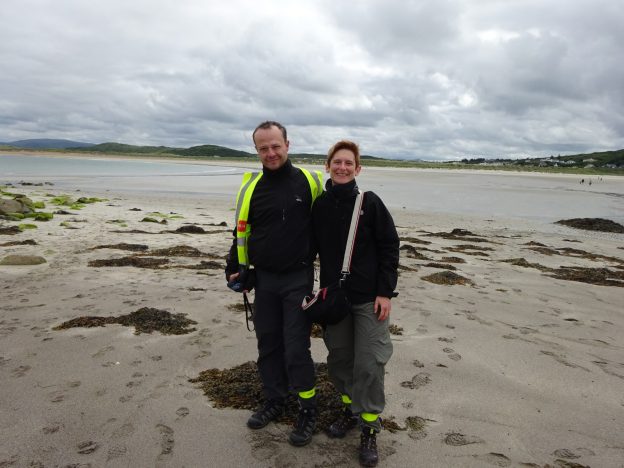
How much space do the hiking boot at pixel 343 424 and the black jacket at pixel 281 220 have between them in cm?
132

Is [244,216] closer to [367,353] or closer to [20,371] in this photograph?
[367,353]

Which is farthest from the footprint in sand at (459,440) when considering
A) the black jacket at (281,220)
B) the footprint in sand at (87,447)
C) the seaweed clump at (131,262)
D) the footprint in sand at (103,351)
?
the seaweed clump at (131,262)

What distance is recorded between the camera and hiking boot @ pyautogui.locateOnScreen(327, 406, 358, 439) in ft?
11.5

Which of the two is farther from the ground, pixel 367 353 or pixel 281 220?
pixel 281 220

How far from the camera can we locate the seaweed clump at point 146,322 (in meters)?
5.47

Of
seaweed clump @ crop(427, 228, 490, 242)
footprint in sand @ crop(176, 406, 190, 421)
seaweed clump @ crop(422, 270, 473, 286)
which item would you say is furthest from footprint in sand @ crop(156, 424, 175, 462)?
seaweed clump @ crop(427, 228, 490, 242)

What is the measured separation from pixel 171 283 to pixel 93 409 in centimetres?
404

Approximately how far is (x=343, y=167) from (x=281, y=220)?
2.17 ft

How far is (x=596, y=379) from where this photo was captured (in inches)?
177

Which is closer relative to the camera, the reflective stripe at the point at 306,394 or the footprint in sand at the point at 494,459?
the footprint in sand at the point at 494,459

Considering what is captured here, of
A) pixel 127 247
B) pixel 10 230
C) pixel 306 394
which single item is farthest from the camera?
pixel 10 230

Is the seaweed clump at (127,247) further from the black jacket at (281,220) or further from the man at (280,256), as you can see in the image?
the black jacket at (281,220)

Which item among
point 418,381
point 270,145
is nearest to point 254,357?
point 418,381

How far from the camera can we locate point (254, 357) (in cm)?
490
